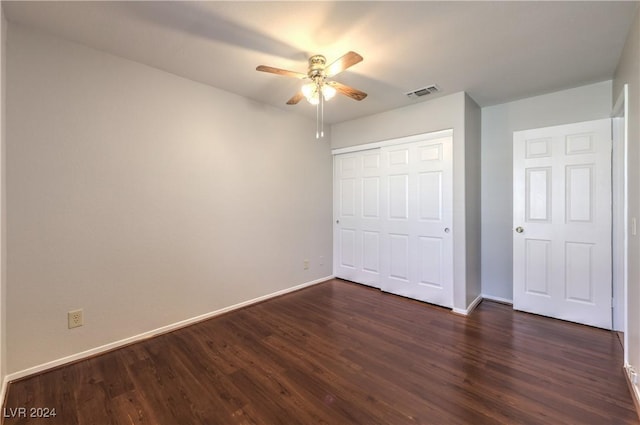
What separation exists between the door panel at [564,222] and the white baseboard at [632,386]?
975mm

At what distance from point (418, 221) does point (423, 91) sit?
59.7 inches

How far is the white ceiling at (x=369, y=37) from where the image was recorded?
175cm

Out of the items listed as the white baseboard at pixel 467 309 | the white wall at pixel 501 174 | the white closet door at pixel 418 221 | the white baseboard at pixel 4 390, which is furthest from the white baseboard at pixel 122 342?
the white wall at pixel 501 174

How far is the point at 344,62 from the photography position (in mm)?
1894

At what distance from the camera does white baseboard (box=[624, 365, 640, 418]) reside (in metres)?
1.65

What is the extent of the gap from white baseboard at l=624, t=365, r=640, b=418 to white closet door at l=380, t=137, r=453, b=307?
1.39 meters

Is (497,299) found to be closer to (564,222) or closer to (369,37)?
(564,222)

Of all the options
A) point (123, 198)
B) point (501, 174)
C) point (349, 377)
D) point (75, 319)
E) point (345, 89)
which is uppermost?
point (345, 89)

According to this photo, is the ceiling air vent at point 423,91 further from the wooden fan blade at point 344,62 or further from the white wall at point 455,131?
the wooden fan blade at point 344,62

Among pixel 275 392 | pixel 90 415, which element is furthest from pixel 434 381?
pixel 90 415

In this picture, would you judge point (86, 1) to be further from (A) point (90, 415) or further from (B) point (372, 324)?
(B) point (372, 324)

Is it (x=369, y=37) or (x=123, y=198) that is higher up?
(x=369, y=37)

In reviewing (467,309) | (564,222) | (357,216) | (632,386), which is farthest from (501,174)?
(632,386)

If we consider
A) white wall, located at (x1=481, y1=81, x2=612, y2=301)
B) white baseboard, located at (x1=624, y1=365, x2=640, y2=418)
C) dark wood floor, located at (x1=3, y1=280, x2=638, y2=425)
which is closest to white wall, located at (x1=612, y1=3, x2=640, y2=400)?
white baseboard, located at (x1=624, y1=365, x2=640, y2=418)
